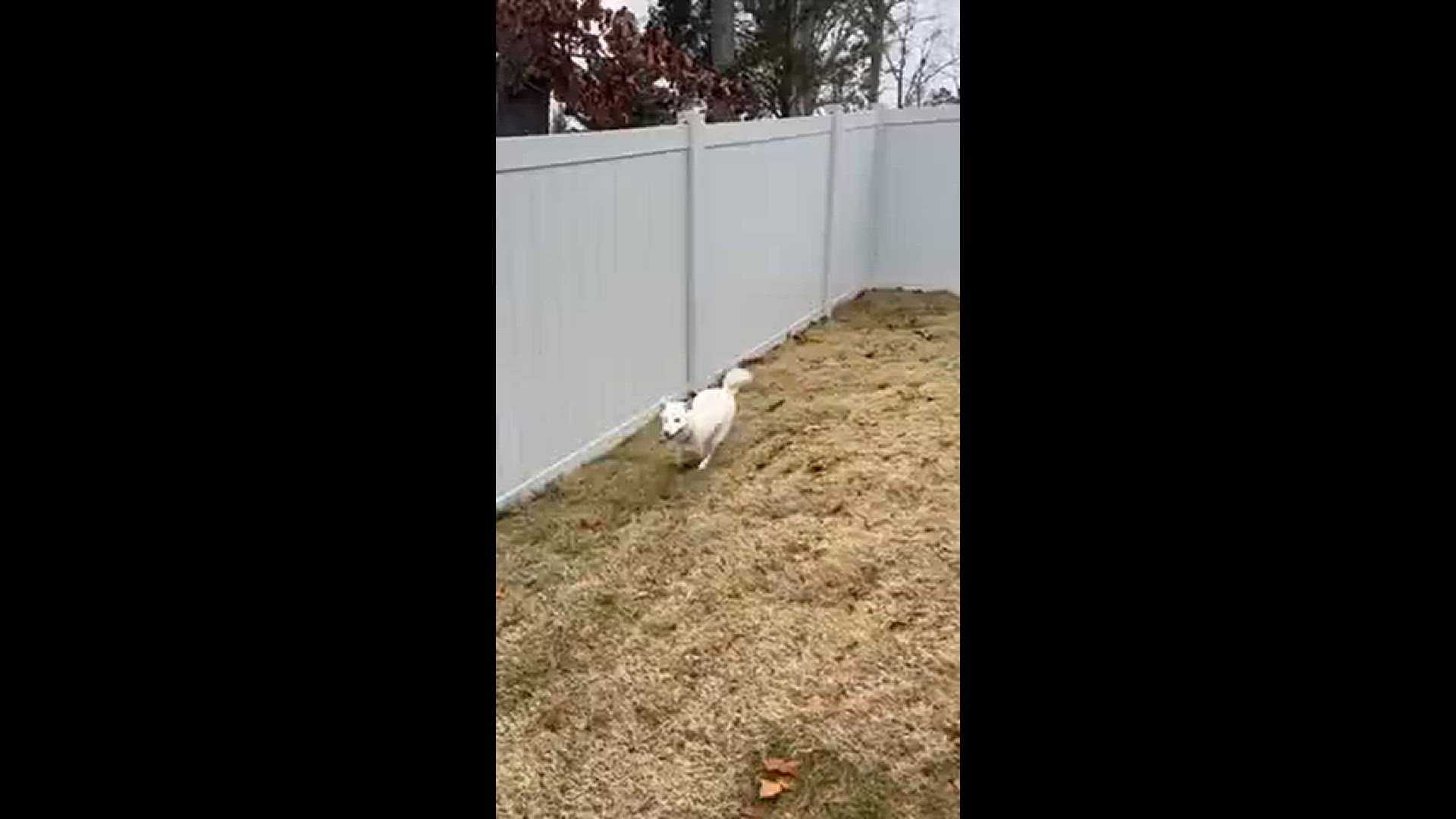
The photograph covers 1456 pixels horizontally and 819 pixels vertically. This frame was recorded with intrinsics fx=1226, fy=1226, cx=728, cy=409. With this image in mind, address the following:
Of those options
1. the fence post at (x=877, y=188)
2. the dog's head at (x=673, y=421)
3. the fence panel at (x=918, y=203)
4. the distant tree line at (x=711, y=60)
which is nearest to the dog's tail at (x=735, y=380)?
the dog's head at (x=673, y=421)

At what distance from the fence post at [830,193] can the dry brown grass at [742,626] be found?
6.21ft

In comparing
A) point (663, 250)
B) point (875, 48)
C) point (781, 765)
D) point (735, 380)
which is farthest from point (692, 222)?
point (781, 765)

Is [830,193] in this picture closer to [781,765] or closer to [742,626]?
[742,626]

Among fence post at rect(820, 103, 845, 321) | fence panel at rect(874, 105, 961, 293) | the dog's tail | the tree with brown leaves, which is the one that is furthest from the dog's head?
fence panel at rect(874, 105, 961, 293)

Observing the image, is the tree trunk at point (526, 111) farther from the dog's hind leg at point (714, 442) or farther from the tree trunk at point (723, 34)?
the tree trunk at point (723, 34)

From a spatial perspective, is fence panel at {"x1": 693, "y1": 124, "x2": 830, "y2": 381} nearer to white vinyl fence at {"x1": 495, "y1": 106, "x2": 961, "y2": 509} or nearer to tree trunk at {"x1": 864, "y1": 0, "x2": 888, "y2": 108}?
white vinyl fence at {"x1": 495, "y1": 106, "x2": 961, "y2": 509}
